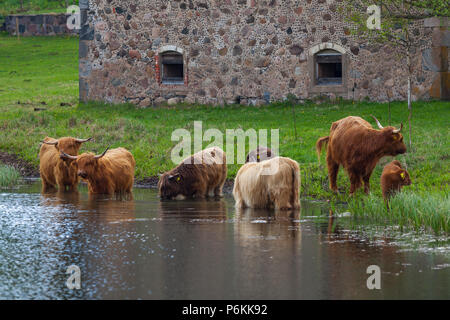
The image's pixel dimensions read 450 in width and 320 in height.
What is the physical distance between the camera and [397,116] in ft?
58.3

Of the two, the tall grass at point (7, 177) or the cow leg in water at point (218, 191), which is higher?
the tall grass at point (7, 177)

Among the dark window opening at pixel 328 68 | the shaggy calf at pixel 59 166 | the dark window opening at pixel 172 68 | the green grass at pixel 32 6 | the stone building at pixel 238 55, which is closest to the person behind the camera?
the shaggy calf at pixel 59 166

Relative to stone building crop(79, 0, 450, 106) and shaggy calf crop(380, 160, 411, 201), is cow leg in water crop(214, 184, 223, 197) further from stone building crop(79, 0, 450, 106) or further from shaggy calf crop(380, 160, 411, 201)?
stone building crop(79, 0, 450, 106)

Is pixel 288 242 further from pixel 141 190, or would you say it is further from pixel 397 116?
pixel 397 116

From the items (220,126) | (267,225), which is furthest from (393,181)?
(220,126)

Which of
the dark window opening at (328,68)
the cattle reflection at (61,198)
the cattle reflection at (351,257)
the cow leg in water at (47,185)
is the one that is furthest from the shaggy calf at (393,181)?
the dark window opening at (328,68)

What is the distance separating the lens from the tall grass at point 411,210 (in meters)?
10.5

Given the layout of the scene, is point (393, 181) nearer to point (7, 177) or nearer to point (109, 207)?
point (109, 207)

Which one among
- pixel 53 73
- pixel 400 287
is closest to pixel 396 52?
pixel 400 287

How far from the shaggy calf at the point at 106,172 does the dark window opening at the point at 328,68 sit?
705 centimetres

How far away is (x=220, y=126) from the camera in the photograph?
18734 millimetres

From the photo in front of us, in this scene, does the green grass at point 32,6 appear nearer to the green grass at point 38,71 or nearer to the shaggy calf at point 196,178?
the green grass at point 38,71

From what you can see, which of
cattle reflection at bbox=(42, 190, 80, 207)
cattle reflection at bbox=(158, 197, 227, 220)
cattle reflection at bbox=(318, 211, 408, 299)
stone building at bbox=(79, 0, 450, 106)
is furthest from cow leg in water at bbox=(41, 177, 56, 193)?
stone building at bbox=(79, 0, 450, 106)

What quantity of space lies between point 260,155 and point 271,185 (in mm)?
2508
